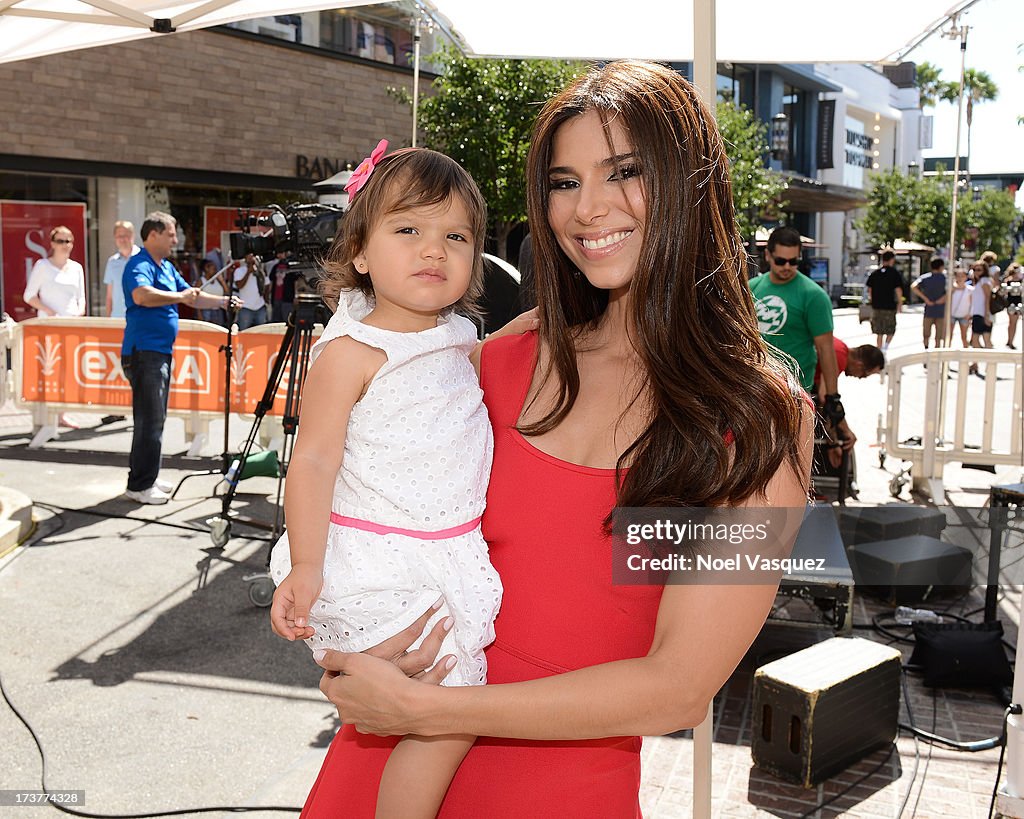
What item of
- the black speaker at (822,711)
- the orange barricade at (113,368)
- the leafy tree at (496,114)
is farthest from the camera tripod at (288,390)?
the leafy tree at (496,114)

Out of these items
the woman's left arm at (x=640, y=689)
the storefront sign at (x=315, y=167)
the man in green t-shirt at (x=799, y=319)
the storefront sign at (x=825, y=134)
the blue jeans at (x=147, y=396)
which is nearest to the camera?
the woman's left arm at (x=640, y=689)

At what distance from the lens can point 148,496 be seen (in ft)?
26.2

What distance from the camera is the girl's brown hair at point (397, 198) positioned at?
6.40ft

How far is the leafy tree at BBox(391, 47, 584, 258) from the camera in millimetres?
17156

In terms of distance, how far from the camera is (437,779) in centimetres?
164

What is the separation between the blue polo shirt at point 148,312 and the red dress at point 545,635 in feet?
21.4

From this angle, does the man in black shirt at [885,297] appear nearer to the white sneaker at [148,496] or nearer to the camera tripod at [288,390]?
the white sneaker at [148,496]

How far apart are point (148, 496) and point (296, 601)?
674 cm

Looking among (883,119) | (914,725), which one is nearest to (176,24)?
(914,725)

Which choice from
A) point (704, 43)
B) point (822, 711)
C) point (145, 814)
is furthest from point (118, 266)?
point (704, 43)

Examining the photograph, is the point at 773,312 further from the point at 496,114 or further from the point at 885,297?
the point at 885,297

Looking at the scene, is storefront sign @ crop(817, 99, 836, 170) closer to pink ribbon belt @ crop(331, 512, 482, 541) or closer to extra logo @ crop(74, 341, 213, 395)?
extra logo @ crop(74, 341, 213, 395)

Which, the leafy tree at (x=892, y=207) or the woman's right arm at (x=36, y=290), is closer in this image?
the woman's right arm at (x=36, y=290)

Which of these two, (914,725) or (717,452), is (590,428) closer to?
(717,452)
